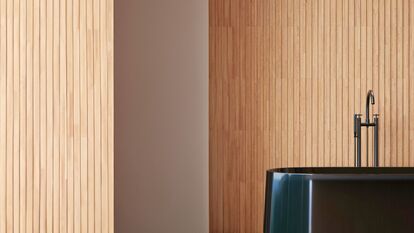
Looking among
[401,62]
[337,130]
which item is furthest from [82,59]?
[401,62]

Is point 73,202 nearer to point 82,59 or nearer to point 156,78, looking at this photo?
point 82,59

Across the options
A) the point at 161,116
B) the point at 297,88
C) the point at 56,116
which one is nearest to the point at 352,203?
the point at 56,116

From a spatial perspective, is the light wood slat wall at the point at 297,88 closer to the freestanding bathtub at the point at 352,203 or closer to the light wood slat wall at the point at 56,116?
the light wood slat wall at the point at 56,116

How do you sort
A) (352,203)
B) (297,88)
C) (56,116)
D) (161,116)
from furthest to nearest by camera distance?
(297,88)
(161,116)
(56,116)
(352,203)

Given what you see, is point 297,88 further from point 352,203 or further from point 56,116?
point 352,203

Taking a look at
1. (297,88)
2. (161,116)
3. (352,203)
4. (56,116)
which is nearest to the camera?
(352,203)

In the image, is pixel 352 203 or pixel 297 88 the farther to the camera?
pixel 297 88

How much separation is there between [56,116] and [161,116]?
0.68 m

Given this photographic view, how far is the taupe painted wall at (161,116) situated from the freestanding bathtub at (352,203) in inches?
73.3

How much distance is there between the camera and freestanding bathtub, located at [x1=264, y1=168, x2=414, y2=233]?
770mm

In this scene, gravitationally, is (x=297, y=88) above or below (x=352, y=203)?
above

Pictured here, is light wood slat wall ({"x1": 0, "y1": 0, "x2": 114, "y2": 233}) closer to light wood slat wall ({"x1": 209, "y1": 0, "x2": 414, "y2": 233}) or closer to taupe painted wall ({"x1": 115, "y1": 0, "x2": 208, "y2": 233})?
taupe painted wall ({"x1": 115, "y1": 0, "x2": 208, "y2": 233})

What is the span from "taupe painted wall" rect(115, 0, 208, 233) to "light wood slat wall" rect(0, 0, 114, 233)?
1.16 ft

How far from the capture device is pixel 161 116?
279 centimetres
